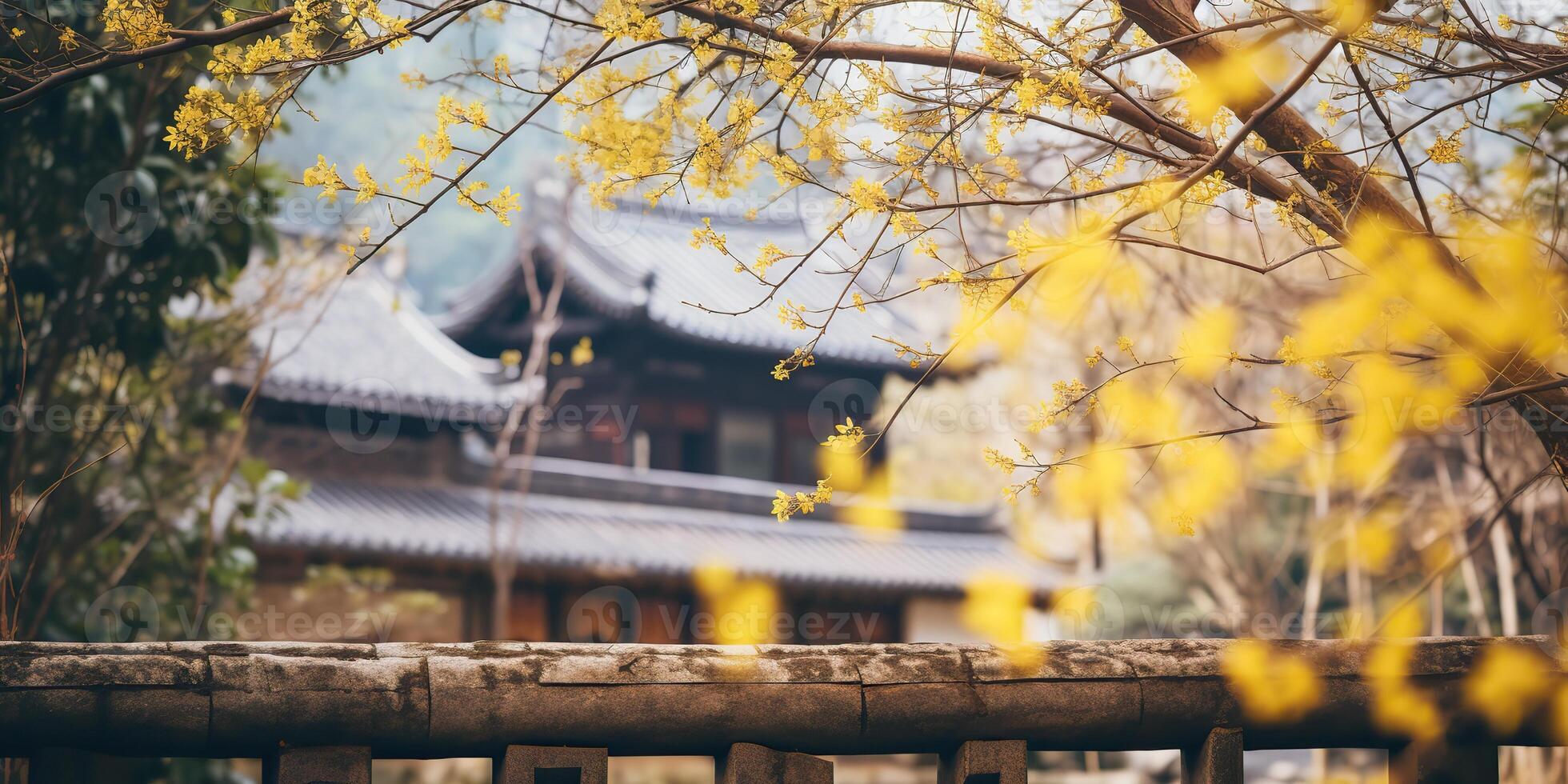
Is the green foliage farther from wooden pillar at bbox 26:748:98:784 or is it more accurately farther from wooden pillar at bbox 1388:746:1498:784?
wooden pillar at bbox 1388:746:1498:784

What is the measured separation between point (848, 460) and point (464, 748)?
2.83 feet

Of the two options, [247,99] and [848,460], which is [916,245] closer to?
[848,460]

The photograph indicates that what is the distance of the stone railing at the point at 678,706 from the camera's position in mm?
1928

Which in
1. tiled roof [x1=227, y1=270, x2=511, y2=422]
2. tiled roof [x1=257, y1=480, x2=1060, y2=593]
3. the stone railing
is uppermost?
tiled roof [x1=227, y1=270, x2=511, y2=422]

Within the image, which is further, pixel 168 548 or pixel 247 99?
pixel 168 548

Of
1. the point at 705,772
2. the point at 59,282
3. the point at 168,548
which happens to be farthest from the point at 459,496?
the point at 59,282

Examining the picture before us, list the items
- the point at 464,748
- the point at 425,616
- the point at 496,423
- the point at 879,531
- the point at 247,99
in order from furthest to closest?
the point at 879,531 < the point at 496,423 < the point at 425,616 < the point at 247,99 < the point at 464,748

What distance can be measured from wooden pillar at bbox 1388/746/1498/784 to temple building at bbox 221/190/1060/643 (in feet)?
27.6

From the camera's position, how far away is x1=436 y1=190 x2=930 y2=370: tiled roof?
14.9 m

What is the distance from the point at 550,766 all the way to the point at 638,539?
11811mm

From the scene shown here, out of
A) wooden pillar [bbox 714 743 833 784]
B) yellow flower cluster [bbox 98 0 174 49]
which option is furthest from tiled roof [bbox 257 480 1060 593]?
wooden pillar [bbox 714 743 833 784]

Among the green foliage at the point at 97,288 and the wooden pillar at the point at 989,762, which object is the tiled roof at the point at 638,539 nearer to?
the green foliage at the point at 97,288

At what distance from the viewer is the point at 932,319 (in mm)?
28578

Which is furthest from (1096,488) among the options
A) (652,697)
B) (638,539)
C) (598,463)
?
(652,697)
